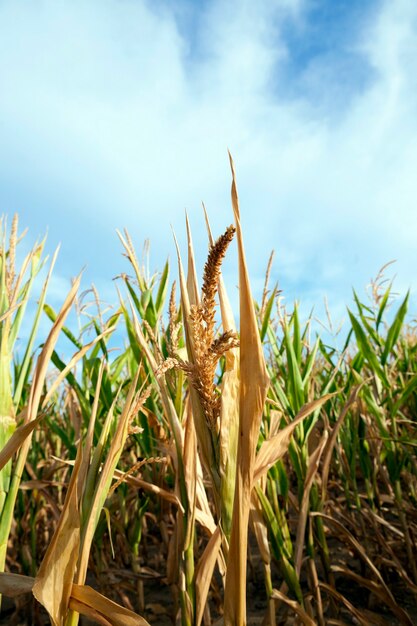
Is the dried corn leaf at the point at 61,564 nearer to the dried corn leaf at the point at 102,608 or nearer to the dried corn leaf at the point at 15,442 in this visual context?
the dried corn leaf at the point at 102,608

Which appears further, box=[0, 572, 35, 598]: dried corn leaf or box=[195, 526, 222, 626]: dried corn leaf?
box=[195, 526, 222, 626]: dried corn leaf

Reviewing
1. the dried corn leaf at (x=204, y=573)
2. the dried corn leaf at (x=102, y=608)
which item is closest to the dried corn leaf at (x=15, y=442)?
the dried corn leaf at (x=102, y=608)


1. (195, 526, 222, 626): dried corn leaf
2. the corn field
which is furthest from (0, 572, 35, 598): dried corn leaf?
(195, 526, 222, 626): dried corn leaf

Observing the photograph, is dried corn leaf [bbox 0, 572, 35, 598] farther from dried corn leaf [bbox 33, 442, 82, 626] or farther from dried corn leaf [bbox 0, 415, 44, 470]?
dried corn leaf [bbox 0, 415, 44, 470]

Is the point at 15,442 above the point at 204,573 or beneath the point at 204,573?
above

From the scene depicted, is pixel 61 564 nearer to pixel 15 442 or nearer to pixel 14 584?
pixel 14 584

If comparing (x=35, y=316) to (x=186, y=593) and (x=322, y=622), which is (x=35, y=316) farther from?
(x=322, y=622)

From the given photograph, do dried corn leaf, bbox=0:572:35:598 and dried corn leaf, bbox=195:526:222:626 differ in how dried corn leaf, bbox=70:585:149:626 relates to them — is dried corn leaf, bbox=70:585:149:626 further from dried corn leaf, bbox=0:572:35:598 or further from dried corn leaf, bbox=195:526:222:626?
dried corn leaf, bbox=195:526:222:626

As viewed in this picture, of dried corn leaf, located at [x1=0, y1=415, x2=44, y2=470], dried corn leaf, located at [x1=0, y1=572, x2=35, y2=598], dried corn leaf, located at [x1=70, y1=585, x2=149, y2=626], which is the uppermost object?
dried corn leaf, located at [x1=0, y1=415, x2=44, y2=470]

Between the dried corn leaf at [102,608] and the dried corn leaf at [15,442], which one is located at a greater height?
the dried corn leaf at [15,442]

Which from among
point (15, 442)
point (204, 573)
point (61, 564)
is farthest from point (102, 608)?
point (15, 442)

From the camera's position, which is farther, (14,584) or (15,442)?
(15,442)

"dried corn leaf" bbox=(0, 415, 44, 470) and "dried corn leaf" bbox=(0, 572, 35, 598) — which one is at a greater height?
"dried corn leaf" bbox=(0, 415, 44, 470)

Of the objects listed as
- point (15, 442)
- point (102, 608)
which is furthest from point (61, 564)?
point (15, 442)
